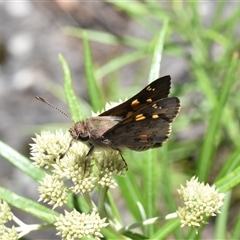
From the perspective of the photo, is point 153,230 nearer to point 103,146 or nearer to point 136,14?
point 103,146

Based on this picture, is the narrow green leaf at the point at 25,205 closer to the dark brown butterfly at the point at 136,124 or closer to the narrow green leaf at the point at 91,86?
the dark brown butterfly at the point at 136,124

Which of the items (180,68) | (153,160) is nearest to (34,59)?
(180,68)

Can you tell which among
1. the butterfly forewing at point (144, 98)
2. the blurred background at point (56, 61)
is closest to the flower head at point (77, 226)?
the butterfly forewing at point (144, 98)

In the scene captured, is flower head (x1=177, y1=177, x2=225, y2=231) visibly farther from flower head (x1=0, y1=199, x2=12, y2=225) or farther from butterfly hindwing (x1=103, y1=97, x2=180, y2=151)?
flower head (x1=0, y1=199, x2=12, y2=225)

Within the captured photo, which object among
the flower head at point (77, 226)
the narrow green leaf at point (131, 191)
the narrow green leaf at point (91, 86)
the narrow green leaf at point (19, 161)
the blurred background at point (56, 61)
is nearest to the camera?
the flower head at point (77, 226)

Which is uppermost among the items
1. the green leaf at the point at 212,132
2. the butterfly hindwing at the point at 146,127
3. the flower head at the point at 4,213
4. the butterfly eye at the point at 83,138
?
the green leaf at the point at 212,132

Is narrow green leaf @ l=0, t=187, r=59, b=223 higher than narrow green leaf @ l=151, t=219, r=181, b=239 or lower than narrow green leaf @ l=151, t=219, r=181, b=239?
higher

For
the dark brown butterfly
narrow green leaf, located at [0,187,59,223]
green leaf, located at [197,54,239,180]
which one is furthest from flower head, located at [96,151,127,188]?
green leaf, located at [197,54,239,180]
